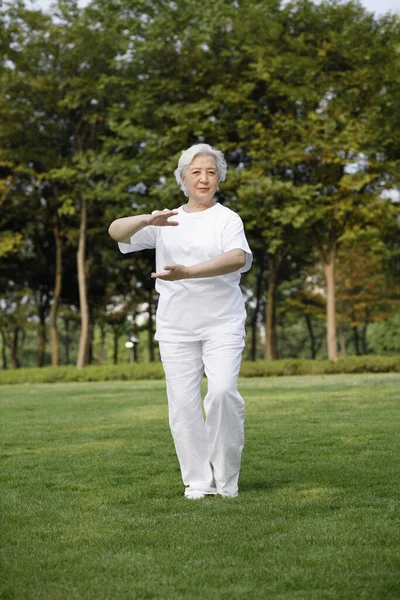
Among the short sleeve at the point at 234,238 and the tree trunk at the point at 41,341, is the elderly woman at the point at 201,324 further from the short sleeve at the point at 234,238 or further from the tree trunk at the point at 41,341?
the tree trunk at the point at 41,341

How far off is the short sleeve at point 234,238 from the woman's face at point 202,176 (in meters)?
0.28

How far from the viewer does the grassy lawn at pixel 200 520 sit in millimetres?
3906

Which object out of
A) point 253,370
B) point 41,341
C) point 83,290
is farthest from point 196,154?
point 41,341

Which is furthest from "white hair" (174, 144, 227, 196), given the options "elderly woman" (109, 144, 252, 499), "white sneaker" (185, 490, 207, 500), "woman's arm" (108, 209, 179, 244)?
"white sneaker" (185, 490, 207, 500)

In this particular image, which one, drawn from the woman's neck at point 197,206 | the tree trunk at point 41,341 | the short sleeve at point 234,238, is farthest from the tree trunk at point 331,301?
the short sleeve at point 234,238

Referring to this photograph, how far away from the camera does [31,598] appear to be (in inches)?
147

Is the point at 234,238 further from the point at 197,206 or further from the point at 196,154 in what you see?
the point at 196,154

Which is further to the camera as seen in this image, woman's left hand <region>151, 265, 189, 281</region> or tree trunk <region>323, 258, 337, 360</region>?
tree trunk <region>323, 258, 337, 360</region>

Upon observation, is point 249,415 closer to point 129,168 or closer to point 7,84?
point 129,168

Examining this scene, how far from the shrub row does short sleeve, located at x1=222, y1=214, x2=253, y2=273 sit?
23.2 metres

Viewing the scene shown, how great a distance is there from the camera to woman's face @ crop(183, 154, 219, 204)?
6.11 m

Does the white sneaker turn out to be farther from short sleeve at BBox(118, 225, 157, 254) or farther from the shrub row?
the shrub row

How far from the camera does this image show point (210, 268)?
562 centimetres

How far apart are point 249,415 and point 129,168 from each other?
20547 millimetres
